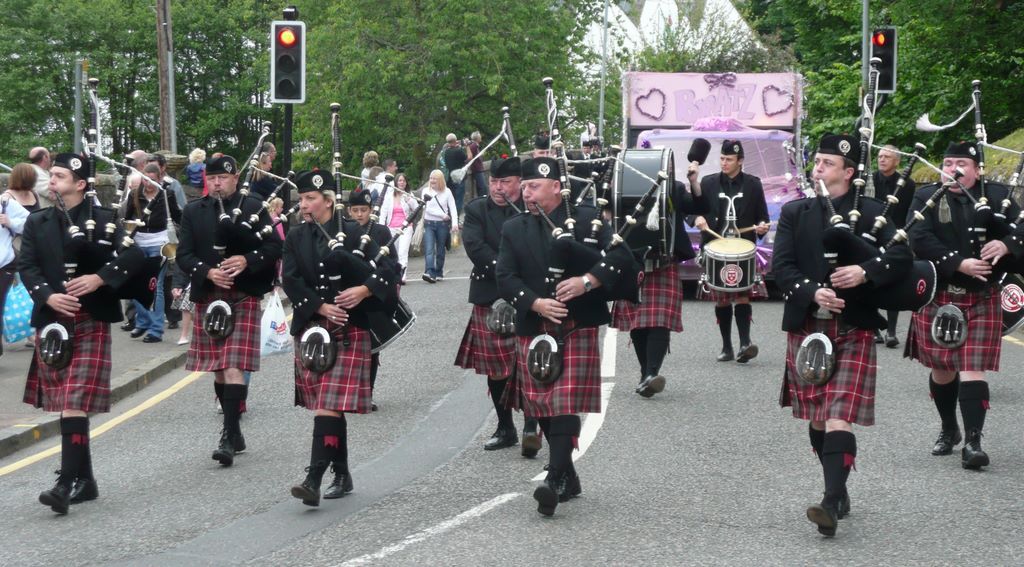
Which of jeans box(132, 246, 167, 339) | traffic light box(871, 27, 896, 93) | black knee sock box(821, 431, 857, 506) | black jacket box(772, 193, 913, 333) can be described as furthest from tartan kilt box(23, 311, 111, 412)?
traffic light box(871, 27, 896, 93)

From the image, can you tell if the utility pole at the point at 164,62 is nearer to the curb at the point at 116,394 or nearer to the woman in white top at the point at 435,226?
the woman in white top at the point at 435,226

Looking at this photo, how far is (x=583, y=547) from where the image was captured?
6.55 m

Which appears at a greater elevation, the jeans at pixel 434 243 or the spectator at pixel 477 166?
the spectator at pixel 477 166

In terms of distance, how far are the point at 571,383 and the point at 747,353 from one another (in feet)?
17.8

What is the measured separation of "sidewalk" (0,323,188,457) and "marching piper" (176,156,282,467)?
182 centimetres

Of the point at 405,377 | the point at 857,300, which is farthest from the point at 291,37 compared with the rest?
the point at 857,300

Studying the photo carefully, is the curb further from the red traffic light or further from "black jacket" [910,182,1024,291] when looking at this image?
"black jacket" [910,182,1024,291]

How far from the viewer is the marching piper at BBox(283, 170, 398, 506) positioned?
24.6 feet

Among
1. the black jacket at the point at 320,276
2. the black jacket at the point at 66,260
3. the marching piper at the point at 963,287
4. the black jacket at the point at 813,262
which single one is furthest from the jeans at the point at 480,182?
the black jacket at the point at 813,262

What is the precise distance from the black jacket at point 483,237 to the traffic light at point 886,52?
8.73 m

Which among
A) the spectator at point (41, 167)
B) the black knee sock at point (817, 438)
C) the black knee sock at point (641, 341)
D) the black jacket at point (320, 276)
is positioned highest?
the spectator at point (41, 167)

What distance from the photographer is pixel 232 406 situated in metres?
8.93

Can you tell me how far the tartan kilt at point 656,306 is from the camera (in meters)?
11.2

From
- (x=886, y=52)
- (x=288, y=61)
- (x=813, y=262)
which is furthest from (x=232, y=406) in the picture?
(x=886, y=52)
